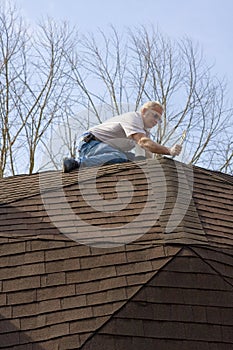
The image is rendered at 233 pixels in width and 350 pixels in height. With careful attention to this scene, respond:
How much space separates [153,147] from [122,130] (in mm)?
498

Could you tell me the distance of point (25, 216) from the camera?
5805 mm

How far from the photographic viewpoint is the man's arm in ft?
20.8

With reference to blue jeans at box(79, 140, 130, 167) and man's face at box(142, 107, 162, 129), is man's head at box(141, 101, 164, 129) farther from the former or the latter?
blue jeans at box(79, 140, 130, 167)

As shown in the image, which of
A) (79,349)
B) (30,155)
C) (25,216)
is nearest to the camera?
(79,349)

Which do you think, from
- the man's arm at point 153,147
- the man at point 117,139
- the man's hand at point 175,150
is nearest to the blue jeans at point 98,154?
the man at point 117,139

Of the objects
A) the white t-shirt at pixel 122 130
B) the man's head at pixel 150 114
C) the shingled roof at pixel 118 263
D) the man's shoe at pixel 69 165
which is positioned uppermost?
the man's head at pixel 150 114

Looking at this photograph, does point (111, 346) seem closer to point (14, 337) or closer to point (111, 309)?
point (111, 309)

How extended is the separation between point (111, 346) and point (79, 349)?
0.79 ft

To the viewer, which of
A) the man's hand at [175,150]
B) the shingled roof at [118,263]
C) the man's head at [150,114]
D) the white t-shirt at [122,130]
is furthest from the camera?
the man's head at [150,114]

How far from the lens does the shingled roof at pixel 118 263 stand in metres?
4.93

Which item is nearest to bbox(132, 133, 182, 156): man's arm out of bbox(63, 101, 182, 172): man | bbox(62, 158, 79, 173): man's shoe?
bbox(63, 101, 182, 172): man

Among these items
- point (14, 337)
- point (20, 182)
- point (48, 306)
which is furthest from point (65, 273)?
point (20, 182)

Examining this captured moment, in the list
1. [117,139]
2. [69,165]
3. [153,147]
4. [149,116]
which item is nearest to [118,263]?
[153,147]

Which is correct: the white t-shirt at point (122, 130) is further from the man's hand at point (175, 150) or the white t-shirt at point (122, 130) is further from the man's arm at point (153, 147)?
the man's hand at point (175, 150)
